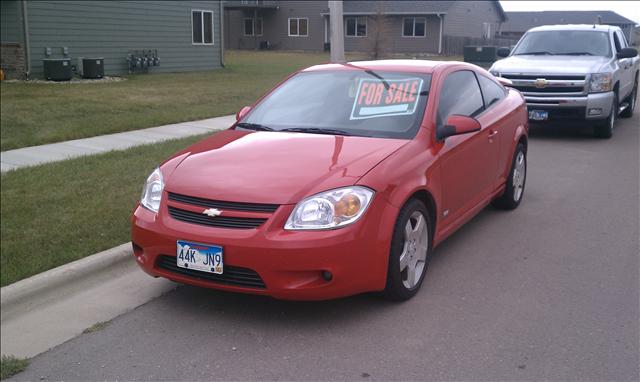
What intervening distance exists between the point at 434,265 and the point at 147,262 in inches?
91.0

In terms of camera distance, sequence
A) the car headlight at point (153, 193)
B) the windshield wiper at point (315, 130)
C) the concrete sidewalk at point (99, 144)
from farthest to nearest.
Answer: the concrete sidewalk at point (99, 144) → the windshield wiper at point (315, 130) → the car headlight at point (153, 193)

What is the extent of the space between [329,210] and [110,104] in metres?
11.1

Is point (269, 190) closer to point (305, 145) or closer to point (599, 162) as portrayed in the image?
point (305, 145)

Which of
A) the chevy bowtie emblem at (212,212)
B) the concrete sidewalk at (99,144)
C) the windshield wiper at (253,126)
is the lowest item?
the concrete sidewalk at (99,144)

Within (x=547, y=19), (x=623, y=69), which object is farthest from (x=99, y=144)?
(x=547, y=19)

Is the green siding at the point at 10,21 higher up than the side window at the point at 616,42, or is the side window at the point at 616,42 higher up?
the green siding at the point at 10,21

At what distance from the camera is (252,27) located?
5028 centimetres

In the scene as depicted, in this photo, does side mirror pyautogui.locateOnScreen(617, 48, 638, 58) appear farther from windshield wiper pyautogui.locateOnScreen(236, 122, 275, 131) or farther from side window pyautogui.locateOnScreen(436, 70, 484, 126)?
windshield wiper pyautogui.locateOnScreen(236, 122, 275, 131)

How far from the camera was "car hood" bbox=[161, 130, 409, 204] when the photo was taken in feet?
14.0

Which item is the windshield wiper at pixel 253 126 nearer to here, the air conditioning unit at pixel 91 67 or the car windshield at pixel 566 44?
the car windshield at pixel 566 44

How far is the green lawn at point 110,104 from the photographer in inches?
435

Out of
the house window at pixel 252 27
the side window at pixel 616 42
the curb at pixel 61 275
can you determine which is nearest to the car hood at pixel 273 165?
the curb at pixel 61 275

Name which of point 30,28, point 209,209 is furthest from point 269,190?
point 30,28

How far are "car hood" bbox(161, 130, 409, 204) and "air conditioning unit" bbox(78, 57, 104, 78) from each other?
16.4 m
